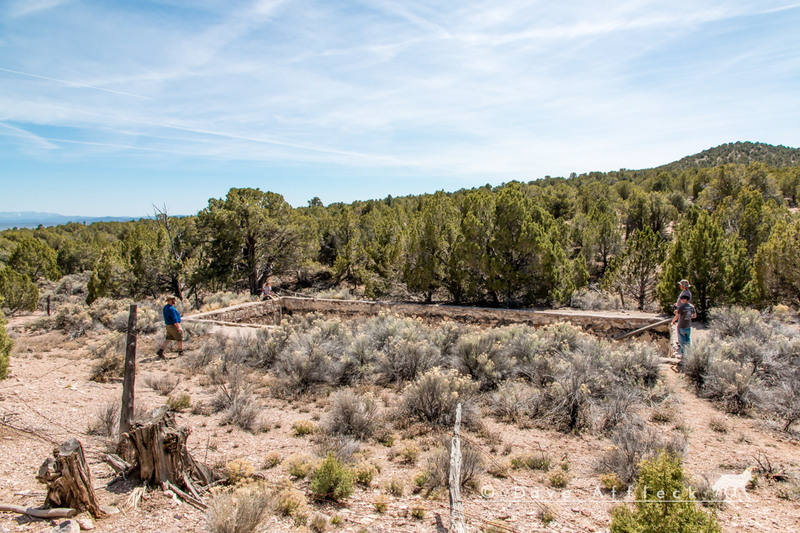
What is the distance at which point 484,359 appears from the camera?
7023 mm

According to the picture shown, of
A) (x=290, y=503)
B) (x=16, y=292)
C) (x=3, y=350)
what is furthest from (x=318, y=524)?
(x=16, y=292)

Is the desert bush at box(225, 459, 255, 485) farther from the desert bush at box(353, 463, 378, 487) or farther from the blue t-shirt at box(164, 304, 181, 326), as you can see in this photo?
the blue t-shirt at box(164, 304, 181, 326)

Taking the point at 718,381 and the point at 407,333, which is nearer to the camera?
the point at 718,381

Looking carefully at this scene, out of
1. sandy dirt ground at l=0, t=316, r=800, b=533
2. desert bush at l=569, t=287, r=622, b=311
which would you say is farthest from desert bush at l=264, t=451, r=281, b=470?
desert bush at l=569, t=287, r=622, b=311

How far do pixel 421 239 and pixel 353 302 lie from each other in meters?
3.46

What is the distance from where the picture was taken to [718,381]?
243 inches

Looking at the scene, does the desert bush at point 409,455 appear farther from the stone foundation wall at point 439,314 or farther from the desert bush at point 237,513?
the stone foundation wall at point 439,314

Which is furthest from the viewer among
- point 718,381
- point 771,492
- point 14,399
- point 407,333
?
point 407,333

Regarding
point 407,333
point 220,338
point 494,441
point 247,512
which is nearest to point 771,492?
point 494,441

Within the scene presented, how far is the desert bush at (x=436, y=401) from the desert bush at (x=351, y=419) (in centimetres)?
65

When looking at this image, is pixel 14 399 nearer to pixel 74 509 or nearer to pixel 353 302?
pixel 74 509

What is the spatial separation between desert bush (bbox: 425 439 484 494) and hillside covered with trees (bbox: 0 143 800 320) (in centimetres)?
921

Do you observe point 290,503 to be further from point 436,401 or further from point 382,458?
point 436,401

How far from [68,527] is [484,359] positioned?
5.61 m
